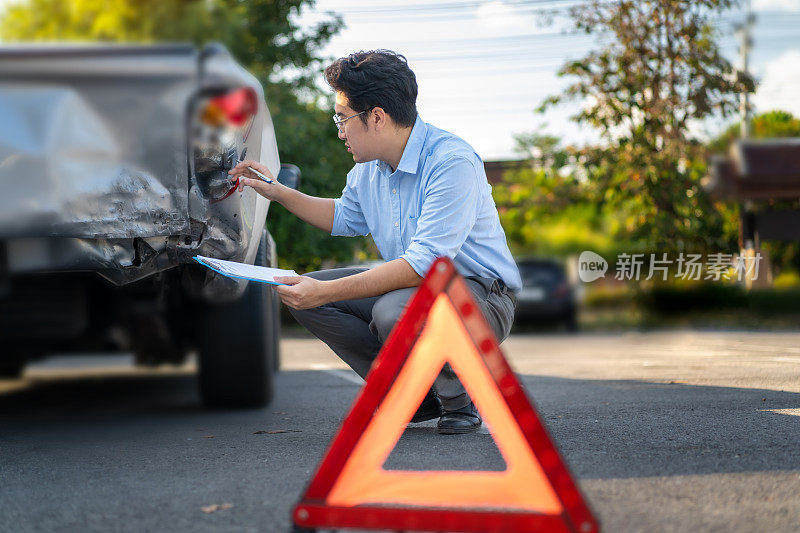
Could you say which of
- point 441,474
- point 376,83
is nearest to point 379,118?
point 376,83

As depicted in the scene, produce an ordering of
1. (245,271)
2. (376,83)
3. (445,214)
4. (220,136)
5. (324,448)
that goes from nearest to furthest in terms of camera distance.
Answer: (245,271) < (220,136) < (445,214) < (324,448) < (376,83)

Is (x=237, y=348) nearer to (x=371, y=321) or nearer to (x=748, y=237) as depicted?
(x=371, y=321)

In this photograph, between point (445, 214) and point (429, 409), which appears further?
point (429, 409)

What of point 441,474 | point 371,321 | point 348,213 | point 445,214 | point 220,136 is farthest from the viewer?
point 348,213

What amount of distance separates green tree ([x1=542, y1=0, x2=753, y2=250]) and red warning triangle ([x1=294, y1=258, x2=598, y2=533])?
11477 mm

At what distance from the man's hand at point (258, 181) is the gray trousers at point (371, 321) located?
13.6 inches

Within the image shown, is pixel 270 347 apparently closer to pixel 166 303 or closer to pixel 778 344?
pixel 166 303

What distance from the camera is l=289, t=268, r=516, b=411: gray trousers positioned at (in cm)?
315

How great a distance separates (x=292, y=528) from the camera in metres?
1.95

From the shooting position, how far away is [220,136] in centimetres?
280

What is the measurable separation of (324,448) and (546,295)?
1180 centimetres

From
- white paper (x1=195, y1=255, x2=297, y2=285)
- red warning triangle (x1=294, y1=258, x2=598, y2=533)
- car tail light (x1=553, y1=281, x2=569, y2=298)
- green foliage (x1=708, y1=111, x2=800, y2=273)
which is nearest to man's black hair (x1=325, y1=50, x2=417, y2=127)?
white paper (x1=195, y1=255, x2=297, y2=285)

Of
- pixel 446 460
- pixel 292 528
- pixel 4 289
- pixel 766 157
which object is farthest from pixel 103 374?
pixel 766 157

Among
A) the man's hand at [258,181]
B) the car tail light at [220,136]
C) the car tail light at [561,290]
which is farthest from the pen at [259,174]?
the car tail light at [561,290]
